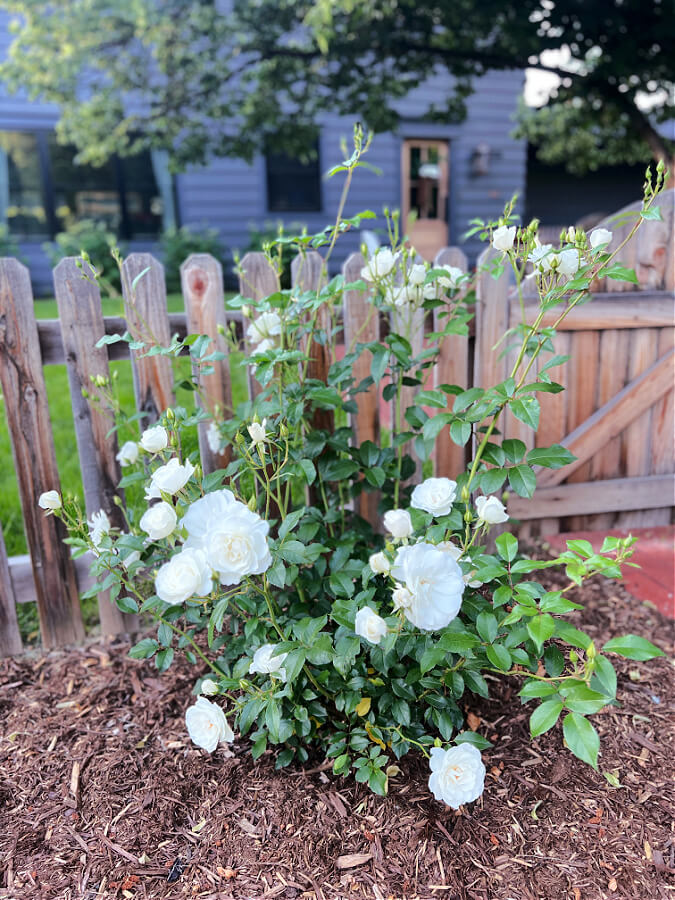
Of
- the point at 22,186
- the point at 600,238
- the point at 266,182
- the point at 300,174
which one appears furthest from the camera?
the point at 300,174

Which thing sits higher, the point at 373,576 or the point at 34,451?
the point at 34,451

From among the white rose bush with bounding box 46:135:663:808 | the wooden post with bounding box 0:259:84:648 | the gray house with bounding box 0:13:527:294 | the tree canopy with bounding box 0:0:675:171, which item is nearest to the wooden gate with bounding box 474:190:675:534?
the white rose bush with bounding box 46:135:663:808

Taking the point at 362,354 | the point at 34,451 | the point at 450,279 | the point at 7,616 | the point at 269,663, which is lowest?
the point at 7,616

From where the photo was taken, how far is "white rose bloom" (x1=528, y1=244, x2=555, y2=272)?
132 centimetres

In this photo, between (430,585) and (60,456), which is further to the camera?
(60,456)

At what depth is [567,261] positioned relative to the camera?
132 centimetres

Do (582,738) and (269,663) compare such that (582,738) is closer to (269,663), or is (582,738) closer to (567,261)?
(269,663)

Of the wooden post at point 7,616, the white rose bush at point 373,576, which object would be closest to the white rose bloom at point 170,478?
the white rose bush at point 373,576

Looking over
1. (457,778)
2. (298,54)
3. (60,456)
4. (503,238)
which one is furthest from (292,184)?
(457,778)

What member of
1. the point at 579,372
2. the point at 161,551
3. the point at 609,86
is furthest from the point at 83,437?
the point at 609,86

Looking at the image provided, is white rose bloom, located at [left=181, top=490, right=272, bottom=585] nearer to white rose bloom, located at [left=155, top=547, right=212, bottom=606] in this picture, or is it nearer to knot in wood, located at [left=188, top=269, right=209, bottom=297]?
white rose bloom, located at [left=155, top=547, right=212, bottom=606]

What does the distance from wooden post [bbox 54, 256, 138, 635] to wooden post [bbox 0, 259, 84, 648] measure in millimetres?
93

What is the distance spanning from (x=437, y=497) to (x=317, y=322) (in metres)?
0.95

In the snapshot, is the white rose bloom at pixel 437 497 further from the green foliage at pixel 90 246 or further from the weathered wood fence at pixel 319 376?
the green foliage at pixel 90 246
